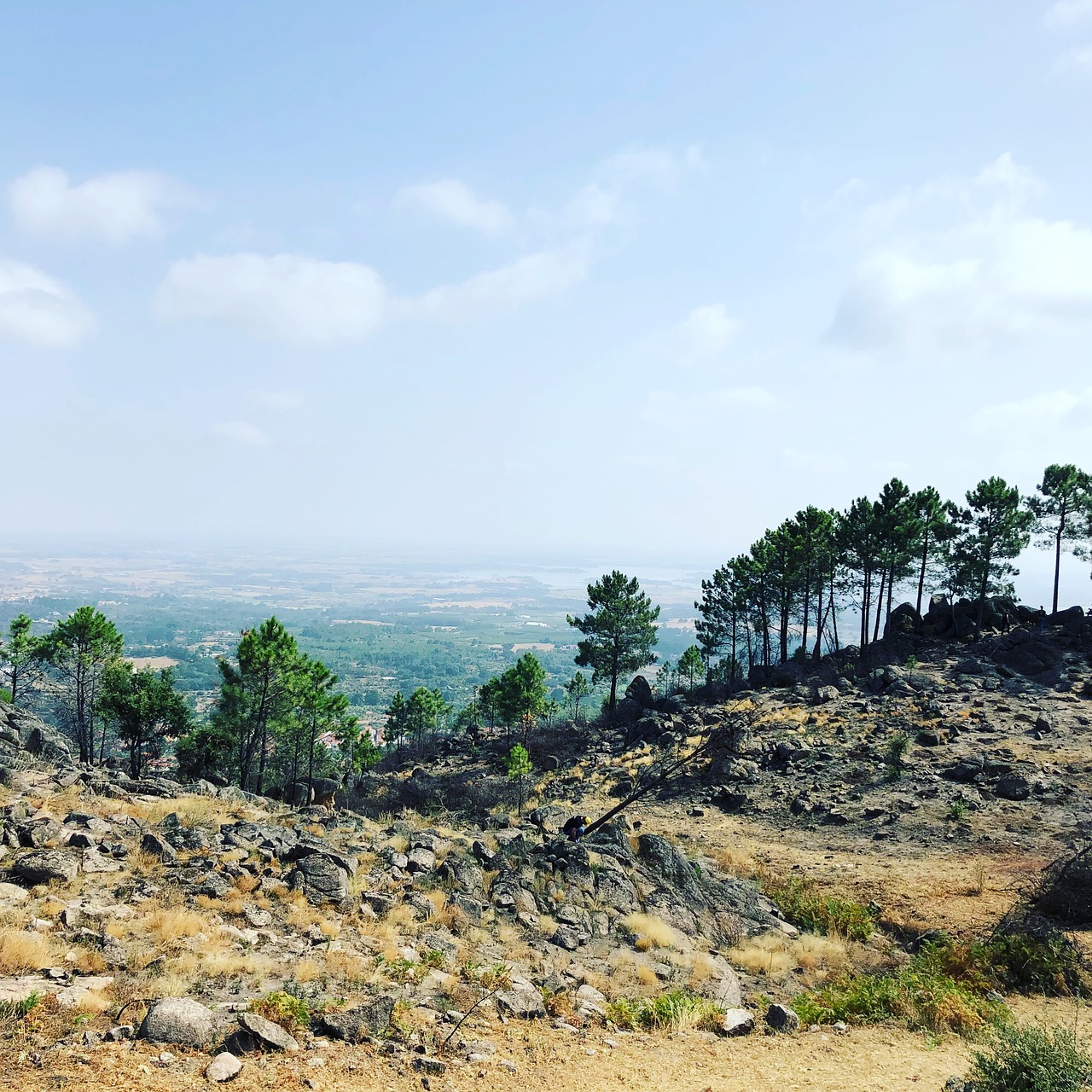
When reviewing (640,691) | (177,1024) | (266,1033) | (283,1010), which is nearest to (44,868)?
(177,1024)

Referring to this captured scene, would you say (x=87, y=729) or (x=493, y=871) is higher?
(x=493, y=871)

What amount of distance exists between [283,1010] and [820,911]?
1544cm

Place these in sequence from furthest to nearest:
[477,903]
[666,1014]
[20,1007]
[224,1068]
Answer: [477,903], [666,1014], [20,1007], [224,1068]

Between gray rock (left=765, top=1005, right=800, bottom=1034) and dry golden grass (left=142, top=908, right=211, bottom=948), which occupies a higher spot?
dry golden grass (left=142, top=908, right=211, bottom=948)

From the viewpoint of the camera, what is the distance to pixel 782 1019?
11.5 m

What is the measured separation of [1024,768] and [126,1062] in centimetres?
3324

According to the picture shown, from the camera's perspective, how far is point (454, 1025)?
10.0 meters

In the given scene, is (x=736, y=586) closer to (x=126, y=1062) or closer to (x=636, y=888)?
Answer: (x=636, y=888)

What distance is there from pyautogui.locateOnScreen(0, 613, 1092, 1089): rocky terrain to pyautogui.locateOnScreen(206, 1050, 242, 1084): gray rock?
0.04 metres

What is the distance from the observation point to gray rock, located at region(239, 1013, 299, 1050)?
8.37 metres

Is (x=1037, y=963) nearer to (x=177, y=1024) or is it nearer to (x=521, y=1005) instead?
(x=521, y=1005)

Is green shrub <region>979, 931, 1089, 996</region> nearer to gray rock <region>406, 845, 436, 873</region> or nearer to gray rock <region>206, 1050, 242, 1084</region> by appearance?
gray rock <region>406, 845, 436, 873</region>

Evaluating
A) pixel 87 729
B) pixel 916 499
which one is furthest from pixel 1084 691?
pixel 87 729

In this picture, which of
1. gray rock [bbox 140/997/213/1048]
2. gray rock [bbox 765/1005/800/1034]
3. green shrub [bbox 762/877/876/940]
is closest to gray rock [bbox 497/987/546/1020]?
gray rock [bbox 765/1005/800/1034]
